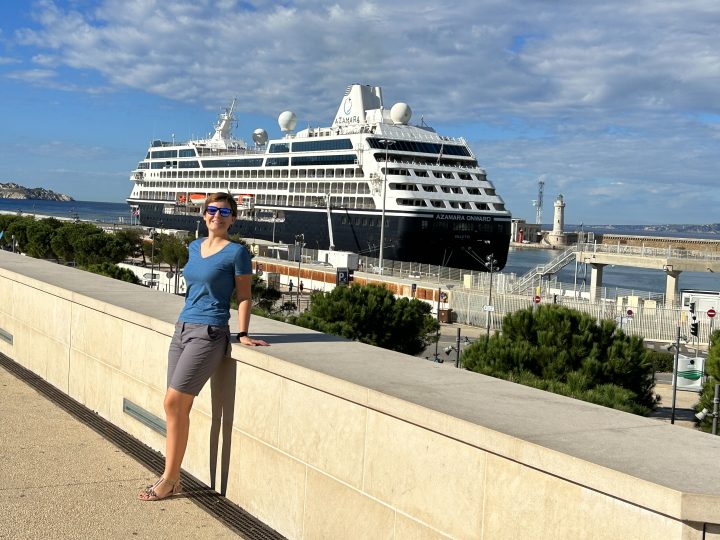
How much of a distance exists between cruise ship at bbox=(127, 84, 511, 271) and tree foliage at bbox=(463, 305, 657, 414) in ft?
118

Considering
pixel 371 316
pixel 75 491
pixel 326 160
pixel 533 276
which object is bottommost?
pixel 371 316

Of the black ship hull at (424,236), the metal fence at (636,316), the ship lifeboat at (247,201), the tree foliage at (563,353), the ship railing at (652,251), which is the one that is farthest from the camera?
the ship lifeboat at (247,201)

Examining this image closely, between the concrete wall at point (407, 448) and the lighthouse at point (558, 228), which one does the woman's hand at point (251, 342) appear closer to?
the concrete wall at point (407, 448)

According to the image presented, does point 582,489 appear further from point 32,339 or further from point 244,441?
point 32,339

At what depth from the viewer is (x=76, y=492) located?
4332 millimetres

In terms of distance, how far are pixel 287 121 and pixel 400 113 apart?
619 inches

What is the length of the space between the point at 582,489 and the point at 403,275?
1809 inches

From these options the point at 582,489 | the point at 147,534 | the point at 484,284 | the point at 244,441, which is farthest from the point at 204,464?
the point at 484,284

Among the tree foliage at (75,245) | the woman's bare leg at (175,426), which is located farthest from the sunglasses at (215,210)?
the tree foliage at (75,245)

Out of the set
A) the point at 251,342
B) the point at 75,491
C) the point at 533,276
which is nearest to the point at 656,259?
the point at 533,276

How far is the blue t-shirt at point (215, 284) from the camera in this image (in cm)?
438

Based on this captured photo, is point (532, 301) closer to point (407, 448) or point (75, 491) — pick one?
point (75, 491)

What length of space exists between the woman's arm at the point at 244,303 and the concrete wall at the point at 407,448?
0.11 m

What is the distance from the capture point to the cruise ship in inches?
2119
